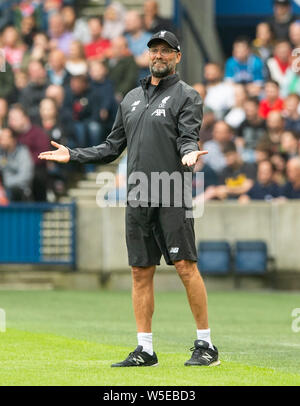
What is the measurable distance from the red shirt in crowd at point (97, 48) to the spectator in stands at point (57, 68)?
2.23 feet

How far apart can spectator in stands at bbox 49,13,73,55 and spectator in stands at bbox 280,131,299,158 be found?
18.3 ft

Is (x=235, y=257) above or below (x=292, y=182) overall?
below

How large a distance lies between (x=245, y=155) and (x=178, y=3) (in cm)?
545

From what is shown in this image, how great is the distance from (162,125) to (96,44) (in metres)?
13.3

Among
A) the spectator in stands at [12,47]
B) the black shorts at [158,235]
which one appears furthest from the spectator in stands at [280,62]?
the black shorts at [158,235]

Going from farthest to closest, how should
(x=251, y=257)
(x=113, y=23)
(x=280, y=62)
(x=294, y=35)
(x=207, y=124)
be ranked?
1. (x=113, y=23)
2. (x=294, y=35)
3. (x=280, y=62)
4. (x=207, y=124)
5. (x=251, y=257)

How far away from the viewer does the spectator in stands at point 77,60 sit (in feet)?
68.0

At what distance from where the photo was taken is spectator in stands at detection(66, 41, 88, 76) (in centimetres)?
2072

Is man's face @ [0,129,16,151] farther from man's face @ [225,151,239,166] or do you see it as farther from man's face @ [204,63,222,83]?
man's face @ [204,63,222,83]

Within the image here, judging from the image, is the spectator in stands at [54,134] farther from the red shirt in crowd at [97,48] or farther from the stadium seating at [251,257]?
the stadium seating at [251,257]

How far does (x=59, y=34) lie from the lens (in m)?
22.2

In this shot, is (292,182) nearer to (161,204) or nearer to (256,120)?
(256,120)


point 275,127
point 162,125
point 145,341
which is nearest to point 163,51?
point 162,125

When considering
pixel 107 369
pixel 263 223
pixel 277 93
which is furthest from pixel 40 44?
pixel 107 369
